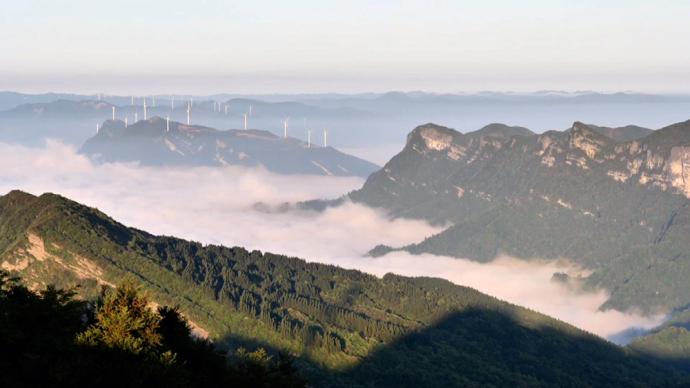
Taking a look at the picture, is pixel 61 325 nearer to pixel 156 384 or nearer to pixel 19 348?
pixel 19 348

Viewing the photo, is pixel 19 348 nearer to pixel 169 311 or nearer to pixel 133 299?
pixel 133 299

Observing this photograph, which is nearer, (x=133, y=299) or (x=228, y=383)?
(x=133, y=299)

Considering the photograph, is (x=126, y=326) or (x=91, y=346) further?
(x=126, y=326)

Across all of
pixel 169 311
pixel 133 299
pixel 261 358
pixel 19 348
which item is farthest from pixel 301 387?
pixel 19 348

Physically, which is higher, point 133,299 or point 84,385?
point 133,299

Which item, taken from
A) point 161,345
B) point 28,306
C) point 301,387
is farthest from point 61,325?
point 301,387

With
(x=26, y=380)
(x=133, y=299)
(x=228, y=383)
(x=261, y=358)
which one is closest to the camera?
(x=26, y=380)

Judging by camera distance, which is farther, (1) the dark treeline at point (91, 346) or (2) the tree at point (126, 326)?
(2) the tree at point (126, 326)

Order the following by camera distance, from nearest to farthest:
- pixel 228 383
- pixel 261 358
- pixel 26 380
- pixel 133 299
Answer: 1. pixel 26 380
2. pixel 133 299
3. pixel 228 383
4. pixel 261 358

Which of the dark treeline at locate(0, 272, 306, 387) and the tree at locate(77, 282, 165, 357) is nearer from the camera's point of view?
the dark treeline at locate(0, 272, 306, 387)

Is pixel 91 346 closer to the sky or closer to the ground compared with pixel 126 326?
closer to the ground
